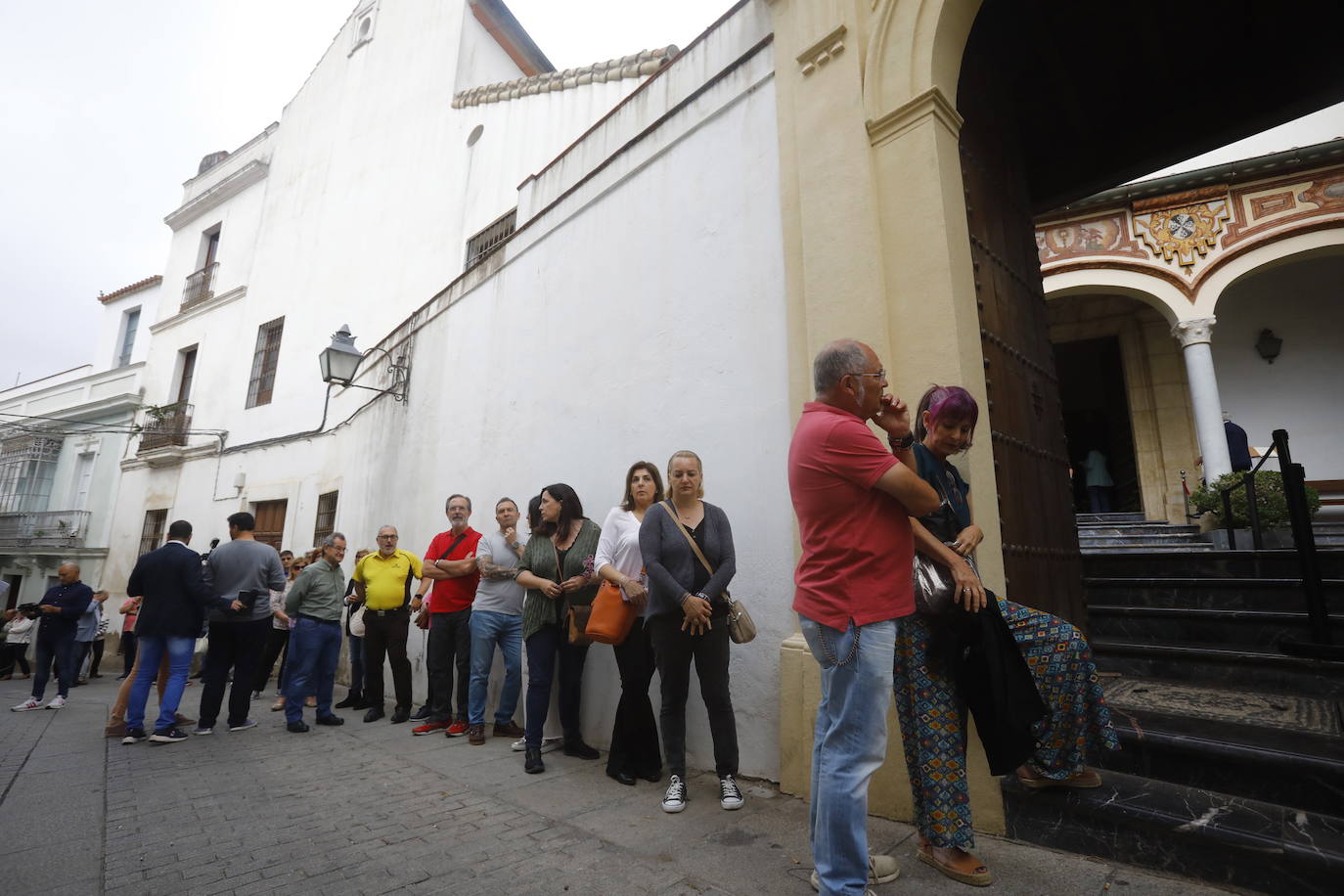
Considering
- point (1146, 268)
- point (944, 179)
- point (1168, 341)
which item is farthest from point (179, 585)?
point (1168, 341)

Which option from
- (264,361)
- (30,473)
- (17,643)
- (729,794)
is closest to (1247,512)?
(729,794)

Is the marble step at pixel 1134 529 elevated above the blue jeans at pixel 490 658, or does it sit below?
above

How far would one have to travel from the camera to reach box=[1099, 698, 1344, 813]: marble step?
7.49ft

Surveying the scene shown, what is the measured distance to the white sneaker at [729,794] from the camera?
301 cm

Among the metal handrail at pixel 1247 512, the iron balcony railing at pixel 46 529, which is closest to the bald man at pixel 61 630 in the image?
the iron balcony railing at pixel 46 529

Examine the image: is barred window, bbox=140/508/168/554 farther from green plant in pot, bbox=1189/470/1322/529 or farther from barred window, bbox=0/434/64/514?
green plant in pot, bbox=1189/470/1322/529

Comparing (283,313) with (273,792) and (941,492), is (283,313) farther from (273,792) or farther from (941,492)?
(941,492)

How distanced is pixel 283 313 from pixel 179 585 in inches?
412

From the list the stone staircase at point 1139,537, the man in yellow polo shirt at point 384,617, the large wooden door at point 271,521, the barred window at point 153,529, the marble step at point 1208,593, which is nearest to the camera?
the marble step at point 1208,593

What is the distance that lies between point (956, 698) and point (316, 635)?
5452 mm

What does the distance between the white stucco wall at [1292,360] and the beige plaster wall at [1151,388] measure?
641 mm

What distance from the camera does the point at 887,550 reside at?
2027 mm

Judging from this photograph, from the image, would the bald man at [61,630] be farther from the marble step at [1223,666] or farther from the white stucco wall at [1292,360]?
the white stucco wall at [1292,360]

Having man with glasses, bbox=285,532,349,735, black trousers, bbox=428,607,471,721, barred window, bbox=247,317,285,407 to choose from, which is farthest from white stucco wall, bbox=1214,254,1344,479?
barred window, bbox=247,317,285,407
